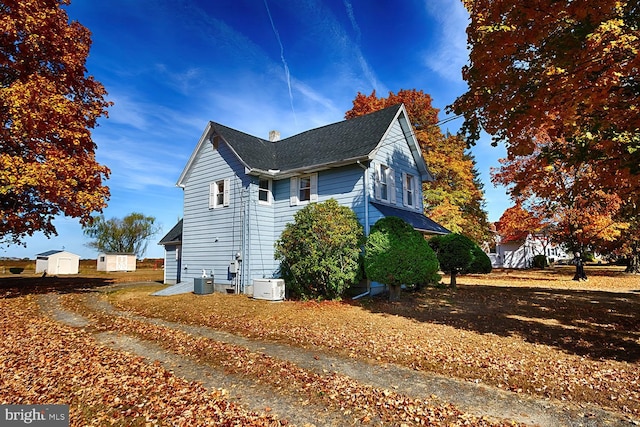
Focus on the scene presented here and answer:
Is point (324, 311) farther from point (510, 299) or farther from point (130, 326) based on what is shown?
point (510, 299)

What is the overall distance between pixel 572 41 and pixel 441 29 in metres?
7.58

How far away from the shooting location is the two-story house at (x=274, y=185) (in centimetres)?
1569

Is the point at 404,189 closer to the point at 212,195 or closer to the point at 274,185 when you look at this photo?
the point at 274,185

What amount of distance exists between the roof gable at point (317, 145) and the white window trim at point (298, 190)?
50 cm

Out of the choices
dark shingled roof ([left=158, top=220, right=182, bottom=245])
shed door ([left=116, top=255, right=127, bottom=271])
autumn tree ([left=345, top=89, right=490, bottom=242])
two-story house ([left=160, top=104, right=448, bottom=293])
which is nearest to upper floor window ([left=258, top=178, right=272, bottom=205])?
two-story house ([left=160, top=104, right=448, bottom=293])

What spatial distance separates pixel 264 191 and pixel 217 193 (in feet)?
9.10

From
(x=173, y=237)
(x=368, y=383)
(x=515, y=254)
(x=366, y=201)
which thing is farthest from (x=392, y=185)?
(x=515, y=254)

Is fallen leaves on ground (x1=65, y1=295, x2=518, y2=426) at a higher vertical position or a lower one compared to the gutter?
lower

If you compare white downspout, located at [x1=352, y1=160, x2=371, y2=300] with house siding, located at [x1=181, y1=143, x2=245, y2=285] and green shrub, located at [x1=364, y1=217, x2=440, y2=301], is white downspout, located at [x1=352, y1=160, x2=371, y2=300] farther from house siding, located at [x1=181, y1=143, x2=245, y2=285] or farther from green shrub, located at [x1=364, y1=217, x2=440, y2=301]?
house siding, located at [x1=181, y1=143, x2=245, y2=285]

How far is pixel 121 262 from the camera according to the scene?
45281mm

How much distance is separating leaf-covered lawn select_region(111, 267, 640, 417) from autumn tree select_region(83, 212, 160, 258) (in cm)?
5043

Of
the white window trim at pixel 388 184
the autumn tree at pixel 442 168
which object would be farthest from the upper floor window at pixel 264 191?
A: the autumn tree at pixel 442 168

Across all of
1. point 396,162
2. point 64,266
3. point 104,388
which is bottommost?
point 104,388

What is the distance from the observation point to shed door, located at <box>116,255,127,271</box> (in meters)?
45.0
